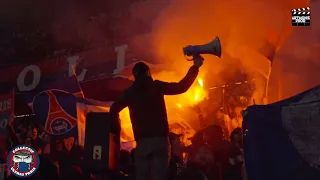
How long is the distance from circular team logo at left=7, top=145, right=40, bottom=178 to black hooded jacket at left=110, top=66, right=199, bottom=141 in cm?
166

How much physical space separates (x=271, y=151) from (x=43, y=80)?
21.8ft

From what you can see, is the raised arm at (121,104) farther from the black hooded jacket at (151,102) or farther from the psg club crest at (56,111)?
the psg club crest at (56,111)

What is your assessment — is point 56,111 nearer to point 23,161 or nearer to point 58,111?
point 58,111

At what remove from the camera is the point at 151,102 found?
12.3ft

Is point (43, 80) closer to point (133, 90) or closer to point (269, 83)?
point (269, 83)

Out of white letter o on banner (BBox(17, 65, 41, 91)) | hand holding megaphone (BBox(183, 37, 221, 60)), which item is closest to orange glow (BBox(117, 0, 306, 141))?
white letter o on banner (BBox(17, 65, 41, 91))

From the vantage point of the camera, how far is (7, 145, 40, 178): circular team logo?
190 inches

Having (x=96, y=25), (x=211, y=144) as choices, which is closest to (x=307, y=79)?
(x=211, y=144)

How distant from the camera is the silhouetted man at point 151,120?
3662 mm

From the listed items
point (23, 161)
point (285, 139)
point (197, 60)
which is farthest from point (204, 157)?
point (23, 161)

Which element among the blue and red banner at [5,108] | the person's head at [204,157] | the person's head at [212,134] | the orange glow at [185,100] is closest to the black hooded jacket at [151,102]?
the person's head at [204,157]

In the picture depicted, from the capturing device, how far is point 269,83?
666cm

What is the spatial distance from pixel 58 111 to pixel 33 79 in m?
2.82

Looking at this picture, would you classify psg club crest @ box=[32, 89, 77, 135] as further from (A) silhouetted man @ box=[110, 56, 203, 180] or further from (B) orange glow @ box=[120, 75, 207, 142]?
(A) silhouetted man @ box=[110, 56, 203, 180]
